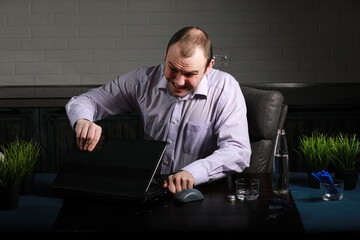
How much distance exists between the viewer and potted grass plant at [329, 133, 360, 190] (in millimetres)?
1682

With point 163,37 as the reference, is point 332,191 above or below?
below

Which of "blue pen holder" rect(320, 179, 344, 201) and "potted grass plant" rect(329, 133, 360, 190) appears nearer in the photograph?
"blue pen holder" rect(320, 179, 344, 201)

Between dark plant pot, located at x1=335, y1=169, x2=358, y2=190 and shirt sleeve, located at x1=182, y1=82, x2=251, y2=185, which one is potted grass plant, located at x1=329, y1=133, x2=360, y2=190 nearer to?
dark plant pot, located at x1=335, y1=169, x2=358, y2=190

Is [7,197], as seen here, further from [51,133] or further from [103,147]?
[51,133]

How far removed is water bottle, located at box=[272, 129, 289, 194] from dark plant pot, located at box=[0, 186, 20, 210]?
814 mm

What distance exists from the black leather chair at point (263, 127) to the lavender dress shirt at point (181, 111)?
0.13 meters

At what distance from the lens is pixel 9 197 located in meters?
1.43

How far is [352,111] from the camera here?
3.46 metres

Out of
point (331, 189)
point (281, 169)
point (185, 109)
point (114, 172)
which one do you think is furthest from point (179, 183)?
point (185, 109)

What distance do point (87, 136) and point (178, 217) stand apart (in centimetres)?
51

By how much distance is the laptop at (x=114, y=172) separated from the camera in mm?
1423

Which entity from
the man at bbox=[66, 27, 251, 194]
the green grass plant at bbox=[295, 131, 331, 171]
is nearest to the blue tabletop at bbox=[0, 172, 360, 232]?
the green grass plant at bbox=[295, 131, 331, 171]

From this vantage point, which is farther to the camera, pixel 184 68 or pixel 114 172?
pixel 184 68

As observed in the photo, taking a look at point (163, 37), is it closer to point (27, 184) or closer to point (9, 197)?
point (27, 184)
